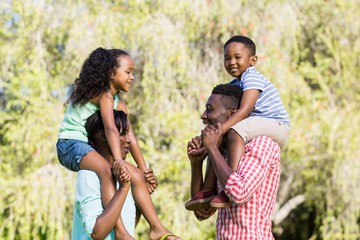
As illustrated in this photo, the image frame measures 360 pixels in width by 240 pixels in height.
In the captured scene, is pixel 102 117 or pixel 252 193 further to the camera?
pixel 102 117

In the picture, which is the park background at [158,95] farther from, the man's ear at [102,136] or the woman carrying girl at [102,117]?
the man's ear at [102,136]

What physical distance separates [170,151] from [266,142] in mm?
5344

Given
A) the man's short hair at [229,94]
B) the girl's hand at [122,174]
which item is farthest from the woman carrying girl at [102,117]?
the man's short hair at [229,94]

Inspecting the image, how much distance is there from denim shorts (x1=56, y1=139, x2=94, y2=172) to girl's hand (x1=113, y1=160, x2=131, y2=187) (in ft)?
0.85

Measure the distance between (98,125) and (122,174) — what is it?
1.40 feet

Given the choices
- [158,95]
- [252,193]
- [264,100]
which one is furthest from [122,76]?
[158,95]

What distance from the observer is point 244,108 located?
3.38m

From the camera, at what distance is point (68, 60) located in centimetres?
867

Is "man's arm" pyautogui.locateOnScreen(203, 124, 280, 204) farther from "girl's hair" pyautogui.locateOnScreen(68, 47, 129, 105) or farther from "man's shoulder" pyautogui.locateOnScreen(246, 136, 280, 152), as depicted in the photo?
"girl's hair" pyautogui.locateOnScreen(68, 47, 129, 105)

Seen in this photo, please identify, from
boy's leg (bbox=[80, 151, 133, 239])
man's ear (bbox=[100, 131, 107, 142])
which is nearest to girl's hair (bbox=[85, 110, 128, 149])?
man's ear (bbox=[100, 131, 107, 142])

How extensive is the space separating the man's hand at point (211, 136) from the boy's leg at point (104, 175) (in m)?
0.41

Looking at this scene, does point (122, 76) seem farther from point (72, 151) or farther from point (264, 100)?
point (264, 100)

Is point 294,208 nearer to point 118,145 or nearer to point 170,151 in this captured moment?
point 170,151

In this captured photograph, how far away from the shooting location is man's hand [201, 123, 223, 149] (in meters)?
3.20
